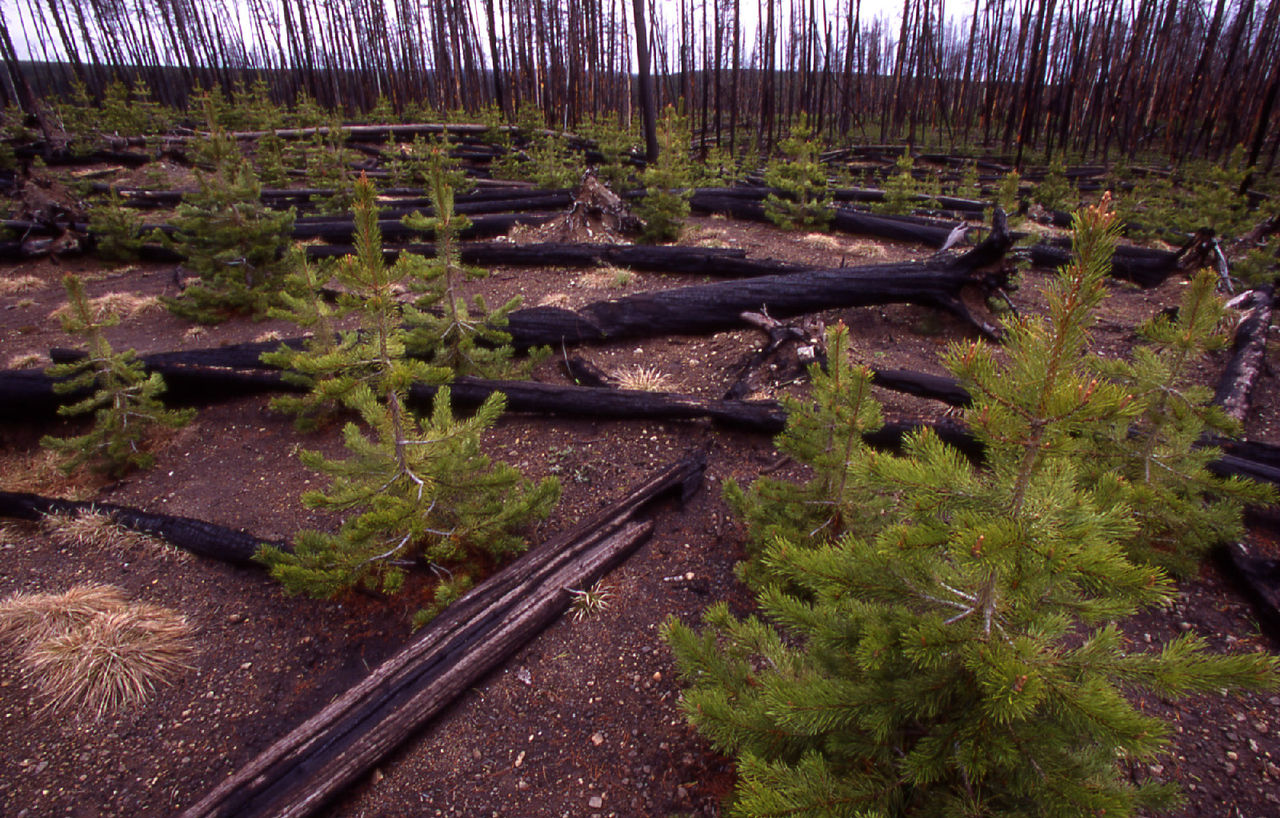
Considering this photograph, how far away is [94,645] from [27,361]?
580cm

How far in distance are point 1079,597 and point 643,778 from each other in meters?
1.88

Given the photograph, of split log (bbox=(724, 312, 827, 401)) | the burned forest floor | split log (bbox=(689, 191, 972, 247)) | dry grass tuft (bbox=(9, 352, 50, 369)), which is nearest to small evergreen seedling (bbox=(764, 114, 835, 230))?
split log (bbox=(689, 191, 972, 247))

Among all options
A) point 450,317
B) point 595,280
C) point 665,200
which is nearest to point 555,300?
point 595,280

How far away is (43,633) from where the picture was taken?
11.2 feet

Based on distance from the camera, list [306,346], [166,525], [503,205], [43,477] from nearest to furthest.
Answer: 1. [166,525]
2. [43,477]
3. [306,346]
4. [503,205]

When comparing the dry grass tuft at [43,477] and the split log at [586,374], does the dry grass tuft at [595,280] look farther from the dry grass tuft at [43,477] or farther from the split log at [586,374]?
the dry grass tuft at [43,477]

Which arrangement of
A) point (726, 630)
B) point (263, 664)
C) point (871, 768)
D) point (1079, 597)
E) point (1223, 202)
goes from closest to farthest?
point (1079, 597) < point (871, 768) < point (726, 630) < point (263, 664) < point (1223, 202)

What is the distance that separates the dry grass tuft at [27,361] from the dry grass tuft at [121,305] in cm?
138

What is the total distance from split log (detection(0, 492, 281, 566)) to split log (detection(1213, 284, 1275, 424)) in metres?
6.97

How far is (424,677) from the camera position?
2.88 meters

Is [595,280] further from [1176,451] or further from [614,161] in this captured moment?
[1176,451]

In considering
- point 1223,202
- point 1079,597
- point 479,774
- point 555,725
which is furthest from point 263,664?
point 1223,202

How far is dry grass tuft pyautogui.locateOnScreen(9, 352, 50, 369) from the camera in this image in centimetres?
683

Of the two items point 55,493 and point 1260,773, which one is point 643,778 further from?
point 55,493
